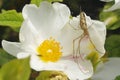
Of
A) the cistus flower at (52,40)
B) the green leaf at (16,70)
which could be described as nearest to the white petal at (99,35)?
the cistus flower at (52,40)

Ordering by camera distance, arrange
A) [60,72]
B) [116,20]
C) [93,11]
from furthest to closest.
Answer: [93,11] < [116,20] < [60,72]

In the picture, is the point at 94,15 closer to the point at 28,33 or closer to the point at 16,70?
the point at 28,33

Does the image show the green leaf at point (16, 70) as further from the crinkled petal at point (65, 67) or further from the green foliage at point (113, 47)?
the green foliage at point (113, 47)

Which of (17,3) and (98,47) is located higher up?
(98,47)

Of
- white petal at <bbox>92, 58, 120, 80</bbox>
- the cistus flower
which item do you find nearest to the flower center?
the cistus flower

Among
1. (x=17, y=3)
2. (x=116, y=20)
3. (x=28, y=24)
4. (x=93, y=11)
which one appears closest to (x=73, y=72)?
(x=28, y=24)

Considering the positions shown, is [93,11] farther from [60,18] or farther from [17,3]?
[60,18]
